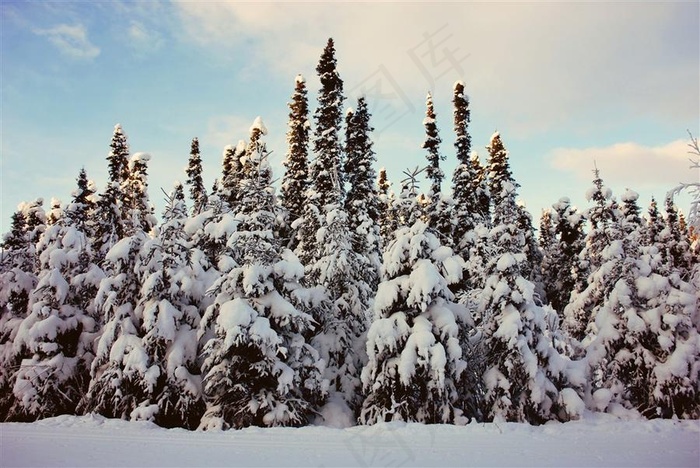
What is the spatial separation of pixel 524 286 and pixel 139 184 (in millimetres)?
35048

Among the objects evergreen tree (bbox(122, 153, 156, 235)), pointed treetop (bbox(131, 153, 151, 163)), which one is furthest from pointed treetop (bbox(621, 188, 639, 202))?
pointed treetop (bbox(131, 153, 151, 163))

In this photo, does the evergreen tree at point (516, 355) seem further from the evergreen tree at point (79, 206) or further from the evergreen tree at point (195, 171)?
the evergreen tree at point (195, 171)

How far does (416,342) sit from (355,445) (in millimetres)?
4422

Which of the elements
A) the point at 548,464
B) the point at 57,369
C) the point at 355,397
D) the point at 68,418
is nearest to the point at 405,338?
the point at 355,397

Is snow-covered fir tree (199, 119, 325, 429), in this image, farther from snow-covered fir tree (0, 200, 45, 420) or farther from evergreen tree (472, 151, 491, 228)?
evergreen tree (472, 151, 491, 228)

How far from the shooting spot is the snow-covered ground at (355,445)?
884 cm

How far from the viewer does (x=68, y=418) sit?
13.0 meters

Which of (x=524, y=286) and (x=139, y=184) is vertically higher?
(x=139, y=184)

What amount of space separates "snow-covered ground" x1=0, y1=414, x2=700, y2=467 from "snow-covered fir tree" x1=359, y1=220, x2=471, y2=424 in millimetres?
1936

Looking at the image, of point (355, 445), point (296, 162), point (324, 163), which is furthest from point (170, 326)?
point (296, 162)

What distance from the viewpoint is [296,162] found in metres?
30.4

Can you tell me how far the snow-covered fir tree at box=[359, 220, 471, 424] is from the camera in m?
13.8

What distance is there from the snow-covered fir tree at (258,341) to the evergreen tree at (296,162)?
11.6m

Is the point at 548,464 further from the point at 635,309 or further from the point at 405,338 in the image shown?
the point at 635,309
